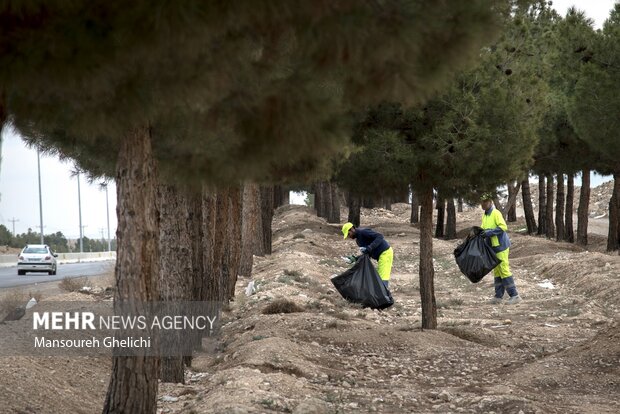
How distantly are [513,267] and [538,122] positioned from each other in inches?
559

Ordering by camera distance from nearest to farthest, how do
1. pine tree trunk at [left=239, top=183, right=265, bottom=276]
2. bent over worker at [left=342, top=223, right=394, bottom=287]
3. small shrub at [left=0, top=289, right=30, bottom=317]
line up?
bent over worker at [left=342, top=223, right=394, bottom=287]
small shrub at [left=0, top=289, right=30, bottom=317]
pine tree trunk at [left=239, top=183, right=265, bottom=276]

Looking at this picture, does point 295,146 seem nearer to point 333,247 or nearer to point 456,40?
point 456,40

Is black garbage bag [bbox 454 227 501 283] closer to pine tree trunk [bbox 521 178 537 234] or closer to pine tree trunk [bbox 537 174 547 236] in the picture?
pine tree trunk [bbox 521 178 537 234]

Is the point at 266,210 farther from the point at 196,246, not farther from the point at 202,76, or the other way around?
the point at 202,76

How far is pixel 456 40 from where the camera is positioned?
6090 millimetres

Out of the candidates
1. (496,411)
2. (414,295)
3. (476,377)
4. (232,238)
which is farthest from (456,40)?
(414,295)

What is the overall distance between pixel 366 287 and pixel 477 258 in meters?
2.12

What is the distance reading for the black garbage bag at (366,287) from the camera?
1539 centimetres

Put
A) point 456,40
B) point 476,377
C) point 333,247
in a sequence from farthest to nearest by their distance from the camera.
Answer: point 333,247 → point 476,377 → point 456,40

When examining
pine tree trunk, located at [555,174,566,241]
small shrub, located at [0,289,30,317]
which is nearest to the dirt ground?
small shrub, located at [0,289,30,317]

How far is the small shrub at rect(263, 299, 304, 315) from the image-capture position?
50.6 ft

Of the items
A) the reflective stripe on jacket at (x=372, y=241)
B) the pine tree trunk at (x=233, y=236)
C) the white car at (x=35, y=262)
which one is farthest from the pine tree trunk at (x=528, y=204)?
the reflective stripe on jacket at (x=372, y=241)

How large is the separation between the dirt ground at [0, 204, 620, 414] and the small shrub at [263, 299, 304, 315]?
0.54 ft

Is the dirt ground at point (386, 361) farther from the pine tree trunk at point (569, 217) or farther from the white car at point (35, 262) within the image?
the white car at point (35, 262)
